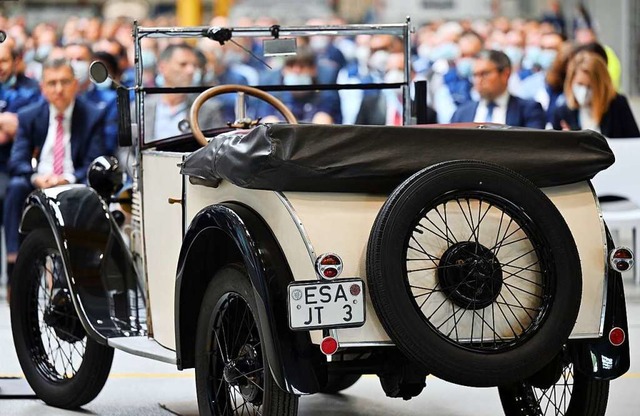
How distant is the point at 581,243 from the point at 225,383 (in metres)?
1.34

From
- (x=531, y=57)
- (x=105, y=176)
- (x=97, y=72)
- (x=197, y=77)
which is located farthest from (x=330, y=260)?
(x=531, y=57)

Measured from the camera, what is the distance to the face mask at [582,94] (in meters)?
11.3

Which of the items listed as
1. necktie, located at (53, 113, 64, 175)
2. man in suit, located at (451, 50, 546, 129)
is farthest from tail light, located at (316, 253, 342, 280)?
man in suit, located at (451, 50, 546, 129)

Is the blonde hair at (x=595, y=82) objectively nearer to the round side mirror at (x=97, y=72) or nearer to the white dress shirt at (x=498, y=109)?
the white dress shirt at (x=498, y=109)

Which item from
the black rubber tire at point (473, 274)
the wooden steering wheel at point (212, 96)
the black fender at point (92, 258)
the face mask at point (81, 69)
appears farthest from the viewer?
the face mask at point (81, 69)

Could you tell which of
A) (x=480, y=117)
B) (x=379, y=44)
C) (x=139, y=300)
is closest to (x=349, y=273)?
(x=139, y=300)

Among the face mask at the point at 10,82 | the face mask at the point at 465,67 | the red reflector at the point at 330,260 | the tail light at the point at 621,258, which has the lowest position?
the tail light at the point at 621,258

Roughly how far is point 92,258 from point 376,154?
6.65 feet

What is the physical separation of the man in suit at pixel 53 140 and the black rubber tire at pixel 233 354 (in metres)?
5.60

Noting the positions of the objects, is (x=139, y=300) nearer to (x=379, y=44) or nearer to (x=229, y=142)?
(x=229, y=142)

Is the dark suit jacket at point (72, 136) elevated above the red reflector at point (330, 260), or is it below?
above

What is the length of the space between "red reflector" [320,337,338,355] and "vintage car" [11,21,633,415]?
0.02m

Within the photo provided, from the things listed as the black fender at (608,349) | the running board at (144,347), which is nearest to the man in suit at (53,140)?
the running board at (144,347)

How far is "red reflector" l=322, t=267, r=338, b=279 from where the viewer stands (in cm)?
408
